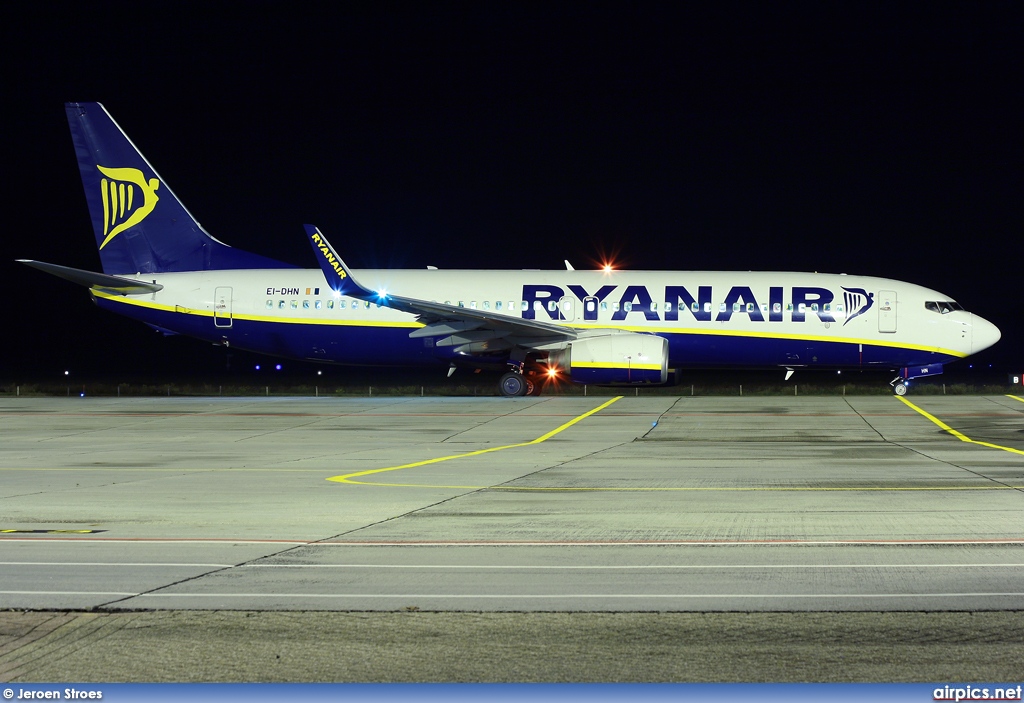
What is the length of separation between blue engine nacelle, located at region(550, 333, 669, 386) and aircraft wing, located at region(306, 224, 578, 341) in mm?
1543

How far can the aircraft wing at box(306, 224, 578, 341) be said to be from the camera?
106 feet

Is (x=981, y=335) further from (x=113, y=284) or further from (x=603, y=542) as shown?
(x=113, y=284)

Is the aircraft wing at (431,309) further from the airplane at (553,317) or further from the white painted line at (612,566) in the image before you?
the white painted line at (612,566)

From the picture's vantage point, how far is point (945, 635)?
21.5 feet

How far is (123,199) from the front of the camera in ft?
127

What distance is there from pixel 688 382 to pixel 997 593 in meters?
48.6

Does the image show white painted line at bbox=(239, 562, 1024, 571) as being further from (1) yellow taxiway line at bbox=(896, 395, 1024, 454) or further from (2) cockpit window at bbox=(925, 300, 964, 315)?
(2) cockpit window at bbox=(925, 300, 964, 315)

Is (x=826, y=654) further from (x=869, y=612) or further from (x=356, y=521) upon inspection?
(x=356, y=521)

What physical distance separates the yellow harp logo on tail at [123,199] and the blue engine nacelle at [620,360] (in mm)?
17217

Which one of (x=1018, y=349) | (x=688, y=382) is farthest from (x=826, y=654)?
(x=1018, y=349)

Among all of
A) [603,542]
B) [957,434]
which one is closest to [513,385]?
[957,434]

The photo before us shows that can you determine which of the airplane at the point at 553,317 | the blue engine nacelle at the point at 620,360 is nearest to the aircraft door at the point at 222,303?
the airplane at the point at 553,317

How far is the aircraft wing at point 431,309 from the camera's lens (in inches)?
1273

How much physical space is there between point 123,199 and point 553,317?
16.7 meters
